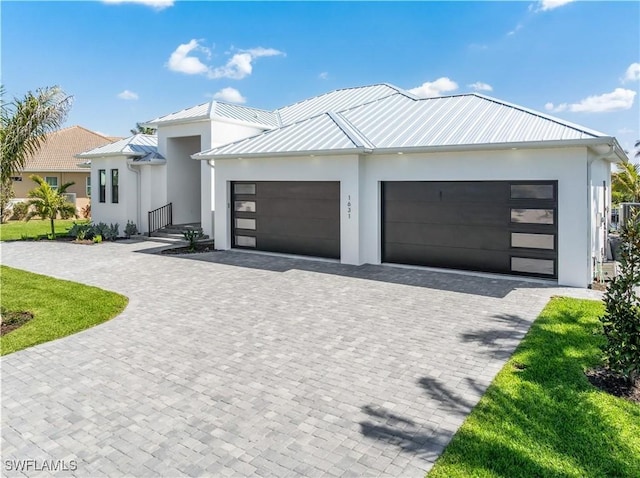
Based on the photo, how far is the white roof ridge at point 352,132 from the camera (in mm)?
12523

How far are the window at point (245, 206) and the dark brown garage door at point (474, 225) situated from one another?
4.90 metres

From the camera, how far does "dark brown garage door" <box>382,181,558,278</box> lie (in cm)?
1084

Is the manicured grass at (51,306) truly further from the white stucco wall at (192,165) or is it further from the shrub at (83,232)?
the white stucco wall at (192,165)

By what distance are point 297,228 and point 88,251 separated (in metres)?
8.27

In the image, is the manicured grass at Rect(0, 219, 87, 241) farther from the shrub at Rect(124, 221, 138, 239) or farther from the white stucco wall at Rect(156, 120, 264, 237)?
the white stucco wall at Rect(156, 120, 264, 237)

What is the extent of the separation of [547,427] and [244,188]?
12.8 meters

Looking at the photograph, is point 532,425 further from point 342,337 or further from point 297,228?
point 297,228

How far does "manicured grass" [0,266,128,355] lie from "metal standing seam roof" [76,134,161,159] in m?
8.96

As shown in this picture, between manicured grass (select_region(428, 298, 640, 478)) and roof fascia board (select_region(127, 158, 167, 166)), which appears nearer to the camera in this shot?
manicured grass (select_region(428, 298, 640, 478))

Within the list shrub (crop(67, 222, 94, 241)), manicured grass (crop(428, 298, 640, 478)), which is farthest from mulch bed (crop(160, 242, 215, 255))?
manicured grass (crop(428, 298, 640, 478))

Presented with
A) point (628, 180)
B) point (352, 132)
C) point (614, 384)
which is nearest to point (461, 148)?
point (352, 132)

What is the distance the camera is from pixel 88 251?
16531mm

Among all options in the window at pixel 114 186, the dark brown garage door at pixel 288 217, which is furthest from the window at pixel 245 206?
the window at pixel 114 186

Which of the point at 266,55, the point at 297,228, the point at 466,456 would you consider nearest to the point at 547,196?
the point at 297,228
